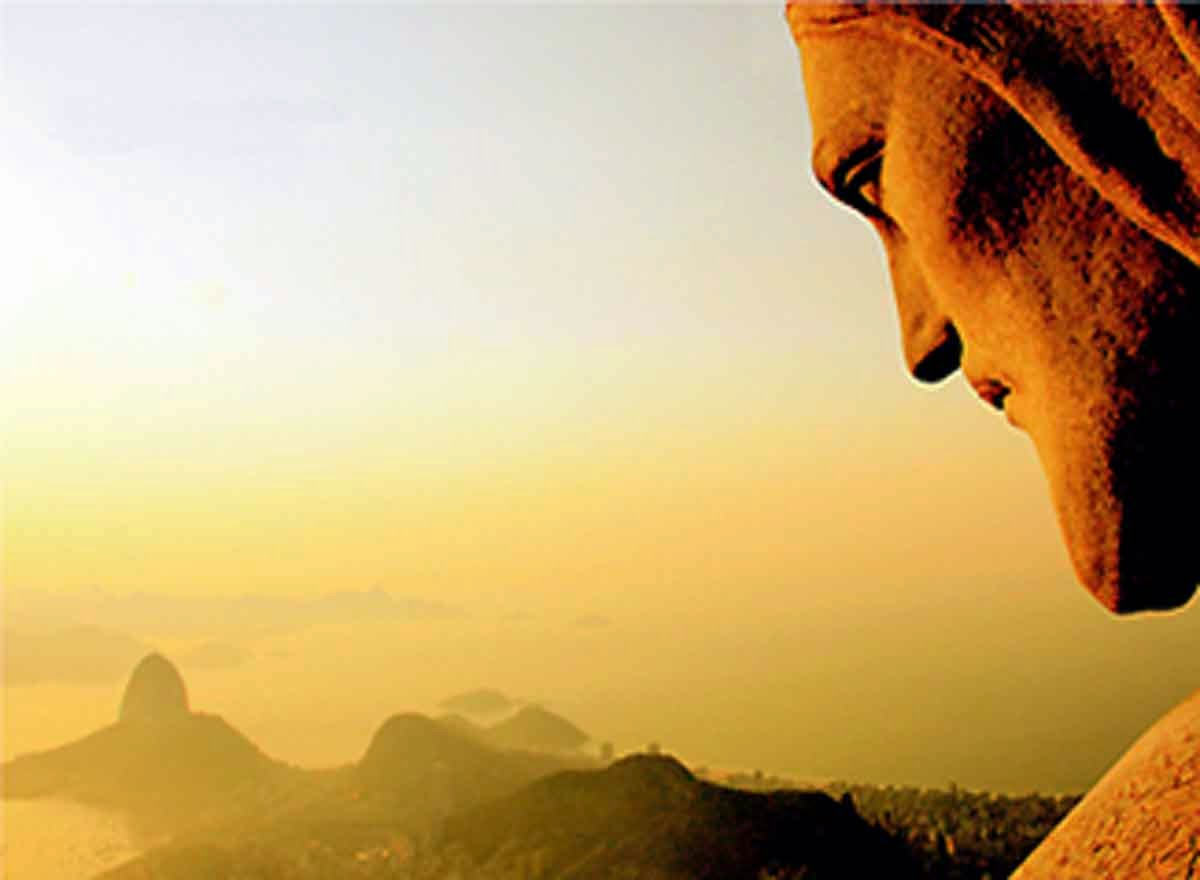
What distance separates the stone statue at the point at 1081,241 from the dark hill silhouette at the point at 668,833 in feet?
17.4

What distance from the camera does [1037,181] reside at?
6.29 ft

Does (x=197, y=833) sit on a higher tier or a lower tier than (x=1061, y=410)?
lower

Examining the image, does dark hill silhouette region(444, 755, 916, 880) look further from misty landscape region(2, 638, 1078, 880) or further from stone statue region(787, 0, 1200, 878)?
stone statue region(787, 0, 1200, 878)

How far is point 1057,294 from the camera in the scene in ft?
6.44

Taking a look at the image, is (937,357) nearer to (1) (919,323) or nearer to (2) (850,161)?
(1) (919,323)

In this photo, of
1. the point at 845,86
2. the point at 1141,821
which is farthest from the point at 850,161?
the point at 1141,821

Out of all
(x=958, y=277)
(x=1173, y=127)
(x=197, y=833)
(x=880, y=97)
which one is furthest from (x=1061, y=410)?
(x=197, y=833)

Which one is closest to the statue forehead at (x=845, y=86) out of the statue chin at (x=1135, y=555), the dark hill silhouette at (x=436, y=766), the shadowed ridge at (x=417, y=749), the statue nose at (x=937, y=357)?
the statue nose at (x=937, y=357)

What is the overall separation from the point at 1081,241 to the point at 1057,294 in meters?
0.11

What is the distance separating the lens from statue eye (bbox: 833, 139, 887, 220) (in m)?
2.19

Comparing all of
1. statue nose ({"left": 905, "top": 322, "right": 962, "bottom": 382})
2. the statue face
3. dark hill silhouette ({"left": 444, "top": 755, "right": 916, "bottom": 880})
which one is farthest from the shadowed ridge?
the statue face

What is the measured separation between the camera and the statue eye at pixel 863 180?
219cm

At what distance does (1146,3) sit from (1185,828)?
57.9 inches

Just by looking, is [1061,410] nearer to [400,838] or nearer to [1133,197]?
[1133,197]
